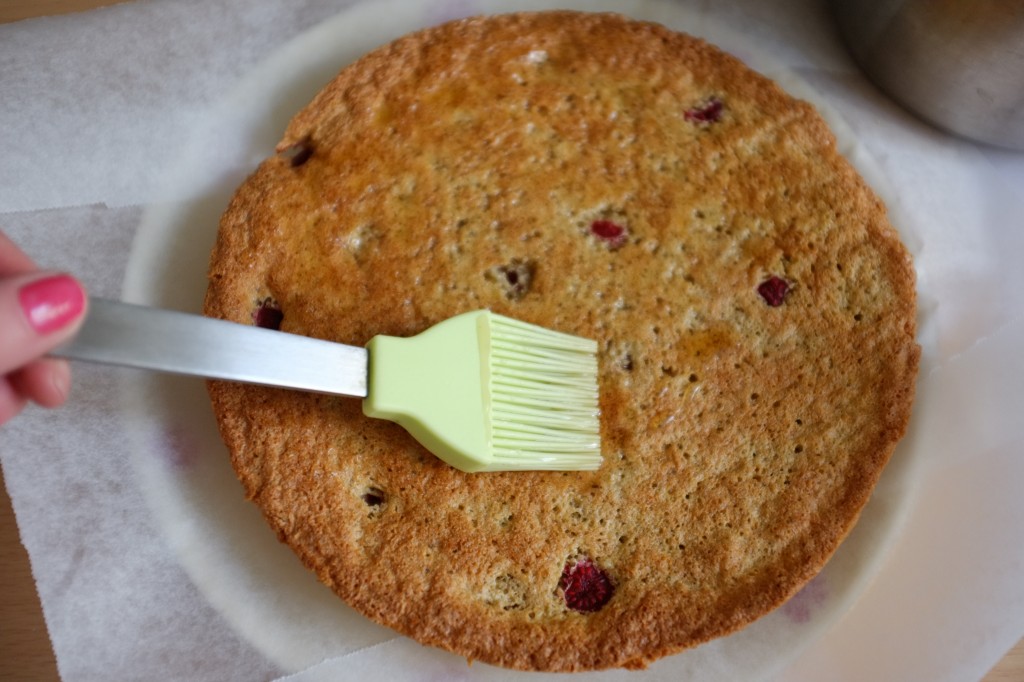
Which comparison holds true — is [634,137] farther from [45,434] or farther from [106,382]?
[45,434]

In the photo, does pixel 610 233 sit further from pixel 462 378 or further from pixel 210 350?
pixel 210 350

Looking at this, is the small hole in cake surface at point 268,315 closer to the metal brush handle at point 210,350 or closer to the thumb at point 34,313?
the metal brush handle at point 210,350

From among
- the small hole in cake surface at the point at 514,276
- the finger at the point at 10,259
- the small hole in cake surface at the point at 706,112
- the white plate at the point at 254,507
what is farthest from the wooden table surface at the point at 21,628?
the small hole in cake surface at the point at 706,112

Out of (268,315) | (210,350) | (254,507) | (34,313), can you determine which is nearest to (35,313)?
(34,313)

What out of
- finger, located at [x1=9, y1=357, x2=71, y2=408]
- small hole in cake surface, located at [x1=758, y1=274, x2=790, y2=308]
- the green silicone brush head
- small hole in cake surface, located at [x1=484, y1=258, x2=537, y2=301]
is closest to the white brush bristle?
the green silicone brush head

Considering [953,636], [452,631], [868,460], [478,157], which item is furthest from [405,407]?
[953,636]
